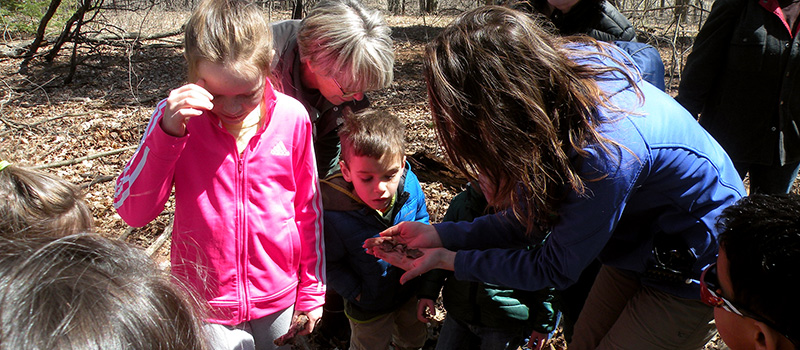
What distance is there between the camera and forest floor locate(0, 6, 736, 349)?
428cm

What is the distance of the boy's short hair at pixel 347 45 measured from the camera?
7.33ft

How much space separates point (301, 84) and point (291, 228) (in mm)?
732

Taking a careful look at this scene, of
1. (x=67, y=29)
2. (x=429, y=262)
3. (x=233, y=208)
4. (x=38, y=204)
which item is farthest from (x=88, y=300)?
(x=67, y=29)

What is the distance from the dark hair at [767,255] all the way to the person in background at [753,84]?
2011 mm

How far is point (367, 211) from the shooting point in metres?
2.49

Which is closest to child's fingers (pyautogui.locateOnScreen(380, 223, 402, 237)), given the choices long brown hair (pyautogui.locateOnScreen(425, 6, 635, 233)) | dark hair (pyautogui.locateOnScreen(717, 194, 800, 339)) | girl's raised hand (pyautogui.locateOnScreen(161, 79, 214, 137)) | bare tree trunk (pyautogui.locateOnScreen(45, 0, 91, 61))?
long brown hair (pyautogui.locateOnScreen(425, 6, 635, 233))

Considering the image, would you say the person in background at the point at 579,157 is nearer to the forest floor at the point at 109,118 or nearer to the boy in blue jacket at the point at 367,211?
the boy in blue jacket at the point at 367,211

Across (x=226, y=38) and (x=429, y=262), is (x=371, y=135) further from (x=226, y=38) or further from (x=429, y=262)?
(x=226, y=38)

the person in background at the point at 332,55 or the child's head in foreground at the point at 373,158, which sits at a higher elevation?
the person in background at the point at 332,55

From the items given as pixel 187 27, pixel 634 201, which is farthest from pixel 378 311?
pixel 187 27

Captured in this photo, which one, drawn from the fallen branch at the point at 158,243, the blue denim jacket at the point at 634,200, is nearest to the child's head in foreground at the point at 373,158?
the blue denim jacket at the point at 634,200

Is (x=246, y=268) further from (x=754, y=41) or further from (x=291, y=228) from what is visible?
(x=754, y=41)

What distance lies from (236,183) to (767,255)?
1.65 m

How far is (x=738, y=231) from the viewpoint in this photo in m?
1.39
